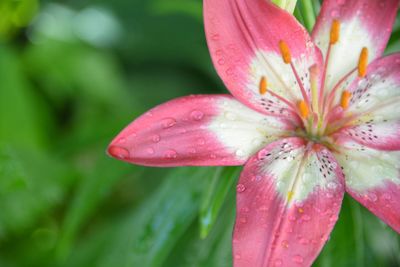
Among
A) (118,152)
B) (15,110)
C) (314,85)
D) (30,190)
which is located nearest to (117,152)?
(118,152)

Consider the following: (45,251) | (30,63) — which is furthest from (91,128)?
(30,63)

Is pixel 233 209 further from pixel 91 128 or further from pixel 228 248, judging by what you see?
pixel 91 128

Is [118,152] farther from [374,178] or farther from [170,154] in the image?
[374,178]

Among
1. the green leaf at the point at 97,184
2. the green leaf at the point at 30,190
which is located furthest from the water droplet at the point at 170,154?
the green leaf at the point at 30,190

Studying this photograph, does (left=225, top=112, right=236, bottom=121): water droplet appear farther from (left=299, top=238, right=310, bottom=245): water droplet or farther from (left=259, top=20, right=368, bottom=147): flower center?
(left=299, top=238, right=310, bottom=245): water droplet

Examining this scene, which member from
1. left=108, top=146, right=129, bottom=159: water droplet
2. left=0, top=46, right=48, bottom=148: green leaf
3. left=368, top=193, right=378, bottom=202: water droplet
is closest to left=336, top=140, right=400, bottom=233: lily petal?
left=368, top=193, right=378, bottom=202: water droplet

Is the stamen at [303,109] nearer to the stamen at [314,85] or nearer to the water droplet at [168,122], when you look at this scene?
the stamen at [314,85]

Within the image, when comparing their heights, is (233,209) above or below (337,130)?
below
